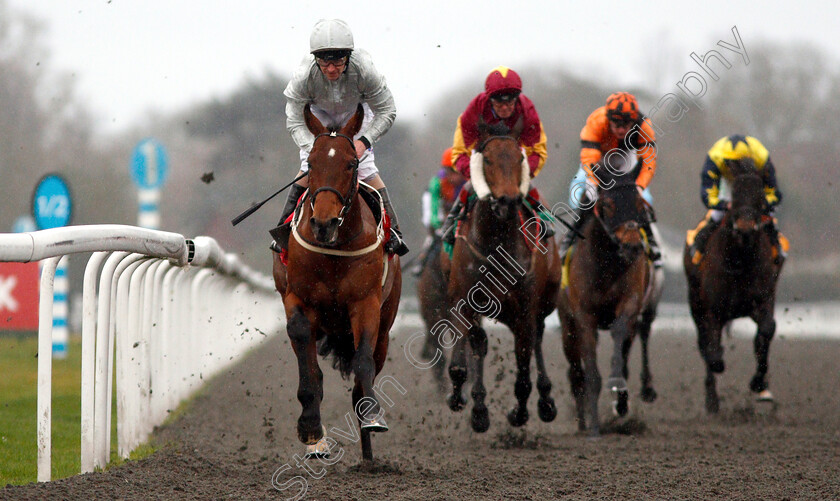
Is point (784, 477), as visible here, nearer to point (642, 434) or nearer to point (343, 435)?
point (642, 434)

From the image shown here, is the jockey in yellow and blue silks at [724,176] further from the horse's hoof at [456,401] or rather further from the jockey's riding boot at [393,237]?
the jockey's riding boot at [393,237]

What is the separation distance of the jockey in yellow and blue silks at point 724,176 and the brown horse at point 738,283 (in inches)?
5.4

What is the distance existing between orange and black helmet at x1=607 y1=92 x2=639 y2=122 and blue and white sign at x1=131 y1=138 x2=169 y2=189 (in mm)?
5809

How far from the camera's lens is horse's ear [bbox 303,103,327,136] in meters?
4.73

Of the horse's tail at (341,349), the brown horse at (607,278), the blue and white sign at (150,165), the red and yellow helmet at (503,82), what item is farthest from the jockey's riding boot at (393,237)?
the blue and white sign at (150,165)

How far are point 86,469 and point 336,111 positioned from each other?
2202 millimetres

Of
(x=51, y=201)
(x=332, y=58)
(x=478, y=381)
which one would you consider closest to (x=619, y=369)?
(x=478, y=381)

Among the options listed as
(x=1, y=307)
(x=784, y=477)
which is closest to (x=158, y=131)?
(x=1, y=307)

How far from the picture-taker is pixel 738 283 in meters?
8.50

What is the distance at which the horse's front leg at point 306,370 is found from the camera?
15.1 ft

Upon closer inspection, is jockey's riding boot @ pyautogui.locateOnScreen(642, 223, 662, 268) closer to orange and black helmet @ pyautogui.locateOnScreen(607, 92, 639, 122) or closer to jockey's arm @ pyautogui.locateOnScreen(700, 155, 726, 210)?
orange and black helmet @ pyautogui.locateOnScreen(607, 92, 639, 122)

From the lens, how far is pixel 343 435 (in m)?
6.61

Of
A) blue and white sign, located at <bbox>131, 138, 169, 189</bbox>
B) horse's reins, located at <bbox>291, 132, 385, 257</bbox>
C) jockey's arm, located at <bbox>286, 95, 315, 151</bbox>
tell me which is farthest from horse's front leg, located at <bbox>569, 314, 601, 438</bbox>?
blue and white sign, located at <bbox>131, 138, 169, 189</bbox>

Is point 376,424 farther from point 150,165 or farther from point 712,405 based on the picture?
point 150,165
